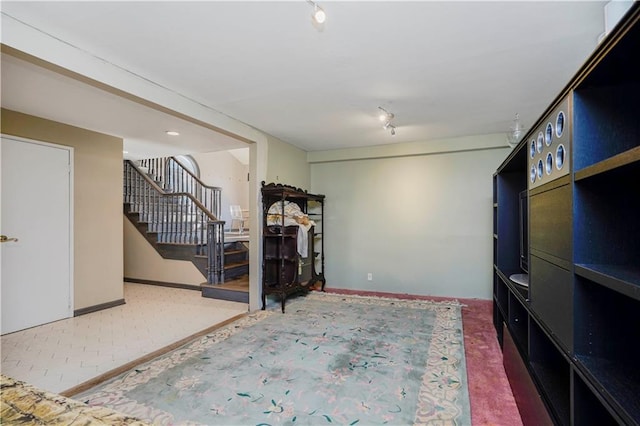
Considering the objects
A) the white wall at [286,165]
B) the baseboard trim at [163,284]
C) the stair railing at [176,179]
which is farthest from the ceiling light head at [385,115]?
the stair railing at [176,179]

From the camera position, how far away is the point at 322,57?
2369mm

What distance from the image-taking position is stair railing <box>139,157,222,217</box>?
24.4 ft

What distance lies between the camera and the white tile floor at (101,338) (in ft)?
8.39

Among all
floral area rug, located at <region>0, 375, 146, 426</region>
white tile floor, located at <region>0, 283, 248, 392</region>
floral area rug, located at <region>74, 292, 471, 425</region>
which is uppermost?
floral area rug, located at <region>0, 375, 146, 426</region>

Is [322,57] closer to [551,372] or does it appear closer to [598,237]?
[598,237]

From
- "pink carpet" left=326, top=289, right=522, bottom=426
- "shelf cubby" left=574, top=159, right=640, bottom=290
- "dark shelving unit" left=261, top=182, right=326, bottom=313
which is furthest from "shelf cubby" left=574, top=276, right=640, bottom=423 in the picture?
"dark shelving unit" left=261, top=182, right=326, bottom=313

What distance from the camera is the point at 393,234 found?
17.1ft

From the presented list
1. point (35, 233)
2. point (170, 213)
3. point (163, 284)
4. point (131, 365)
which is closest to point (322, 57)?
point (131, 365)

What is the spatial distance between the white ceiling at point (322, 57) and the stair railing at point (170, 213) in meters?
2.19

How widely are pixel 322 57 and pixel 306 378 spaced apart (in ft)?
7.98

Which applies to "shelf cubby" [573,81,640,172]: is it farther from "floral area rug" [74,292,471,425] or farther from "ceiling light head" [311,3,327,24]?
"floral area rug" [74,292,471,425]

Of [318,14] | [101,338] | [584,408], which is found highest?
[318,14]

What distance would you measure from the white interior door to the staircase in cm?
181

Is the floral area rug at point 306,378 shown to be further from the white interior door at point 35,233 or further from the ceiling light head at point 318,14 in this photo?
the ceiling light head at point 318,14
